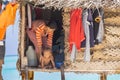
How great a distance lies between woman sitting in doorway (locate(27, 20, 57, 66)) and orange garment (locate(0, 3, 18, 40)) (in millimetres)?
492

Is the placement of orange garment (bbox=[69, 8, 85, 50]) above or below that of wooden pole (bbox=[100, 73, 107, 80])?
above

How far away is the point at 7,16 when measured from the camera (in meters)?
10.6

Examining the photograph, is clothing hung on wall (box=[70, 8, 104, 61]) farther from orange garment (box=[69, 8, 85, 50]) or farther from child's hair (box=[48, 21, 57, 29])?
child's hair (box=[48, 21, 57, 29])

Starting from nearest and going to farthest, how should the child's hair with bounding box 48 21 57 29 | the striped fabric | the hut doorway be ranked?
the striped fabric < the child's hair with bounding box 48 21 57 29 < the hut doorway

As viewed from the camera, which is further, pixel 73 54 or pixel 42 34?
pixel 42 34

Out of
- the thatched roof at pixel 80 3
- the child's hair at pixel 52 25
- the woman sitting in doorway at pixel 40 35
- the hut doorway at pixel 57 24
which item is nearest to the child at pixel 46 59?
the woman sitting in doorway at pixel 40 35

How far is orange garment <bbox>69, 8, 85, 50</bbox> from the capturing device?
1034cm

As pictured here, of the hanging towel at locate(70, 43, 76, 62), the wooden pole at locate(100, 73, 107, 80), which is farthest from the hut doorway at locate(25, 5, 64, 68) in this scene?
the wooden pole at locate(100, 73, 107, 80)

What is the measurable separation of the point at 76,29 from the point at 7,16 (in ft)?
5.00

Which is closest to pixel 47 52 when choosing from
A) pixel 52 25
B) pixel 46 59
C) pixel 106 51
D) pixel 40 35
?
pixel 46 59

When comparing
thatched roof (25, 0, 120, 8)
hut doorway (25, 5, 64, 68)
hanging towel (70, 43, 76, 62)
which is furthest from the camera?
hut doorway (25, 5, 64, 68)

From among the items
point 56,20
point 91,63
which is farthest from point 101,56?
point 56,20

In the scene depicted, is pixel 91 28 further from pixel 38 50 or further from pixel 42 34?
pixel 38 50

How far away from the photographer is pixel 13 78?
36.9ft
